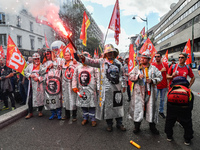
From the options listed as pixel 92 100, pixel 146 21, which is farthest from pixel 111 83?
pixel 146 21

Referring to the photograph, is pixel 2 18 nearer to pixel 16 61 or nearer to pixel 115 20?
pixel 16 61

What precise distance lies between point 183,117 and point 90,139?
1910mm

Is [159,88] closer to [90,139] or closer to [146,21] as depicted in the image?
[90,139]

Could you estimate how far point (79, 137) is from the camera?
316cm

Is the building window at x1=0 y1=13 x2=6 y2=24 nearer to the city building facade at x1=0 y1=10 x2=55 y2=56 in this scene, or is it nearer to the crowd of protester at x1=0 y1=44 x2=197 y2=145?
the city building facade at x1=0 y1=10 x2=55 y2=56

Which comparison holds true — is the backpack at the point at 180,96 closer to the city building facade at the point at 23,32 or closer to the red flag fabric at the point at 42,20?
the red flag fabric at the point at 42,20

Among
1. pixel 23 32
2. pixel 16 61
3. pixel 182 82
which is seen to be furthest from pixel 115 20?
pixel 23 32

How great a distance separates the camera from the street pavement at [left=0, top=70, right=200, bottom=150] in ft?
9.14

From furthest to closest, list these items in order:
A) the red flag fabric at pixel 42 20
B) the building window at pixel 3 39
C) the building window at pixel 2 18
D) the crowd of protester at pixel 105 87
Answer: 1. the building window at pixel 3 39
2. the building window at pixel 2 18
3. the red flag fabric at pixel 42 20
4. the crowd of protester at pixel 105 87

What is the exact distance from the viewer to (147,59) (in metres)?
3.31

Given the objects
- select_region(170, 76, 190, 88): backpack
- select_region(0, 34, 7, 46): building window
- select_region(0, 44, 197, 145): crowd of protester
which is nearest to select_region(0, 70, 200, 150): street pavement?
select_region(0, 44, 197, 145): crowd of protester

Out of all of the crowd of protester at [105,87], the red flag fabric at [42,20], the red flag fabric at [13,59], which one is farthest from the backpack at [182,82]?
the red flag fabric at [13,59]

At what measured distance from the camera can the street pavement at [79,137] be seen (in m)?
2.79

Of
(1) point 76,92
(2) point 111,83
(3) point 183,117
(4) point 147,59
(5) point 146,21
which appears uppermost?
(5) point 146,21
